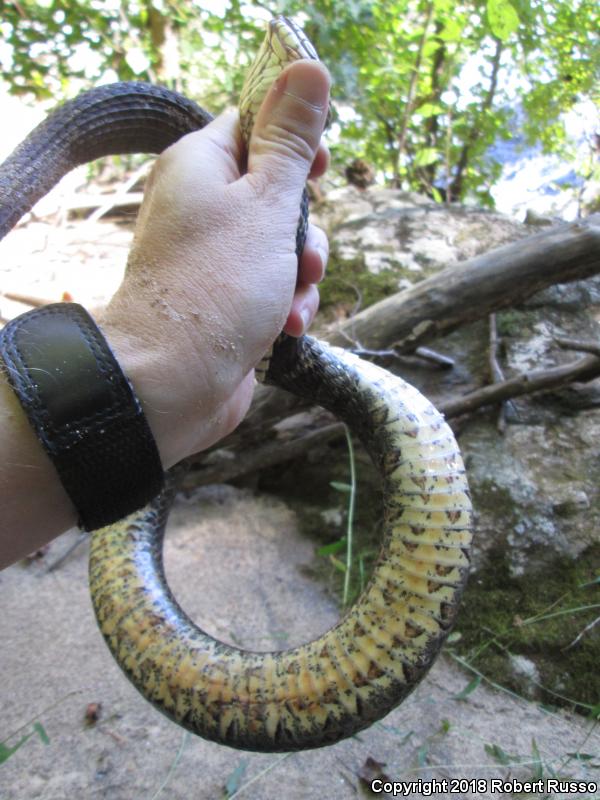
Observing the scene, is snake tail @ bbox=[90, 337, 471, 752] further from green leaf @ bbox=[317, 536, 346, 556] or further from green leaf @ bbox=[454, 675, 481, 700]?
green leaf @ bbox=[317, 536, 346, 556]

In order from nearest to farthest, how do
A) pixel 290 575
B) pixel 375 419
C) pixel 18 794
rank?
pixel 18 794 → pixel 375 419 → pixel 290 575

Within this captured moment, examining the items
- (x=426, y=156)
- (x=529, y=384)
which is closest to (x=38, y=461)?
(x=529, y=384)

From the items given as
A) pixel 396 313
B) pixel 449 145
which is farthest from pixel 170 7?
pixel 396 313

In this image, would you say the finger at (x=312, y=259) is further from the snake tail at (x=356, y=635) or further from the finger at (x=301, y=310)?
the snake tail at (x=356, y=635)

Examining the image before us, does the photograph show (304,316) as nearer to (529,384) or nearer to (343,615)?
(343,615)

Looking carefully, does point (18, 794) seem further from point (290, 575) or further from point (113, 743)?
point (290, 575)

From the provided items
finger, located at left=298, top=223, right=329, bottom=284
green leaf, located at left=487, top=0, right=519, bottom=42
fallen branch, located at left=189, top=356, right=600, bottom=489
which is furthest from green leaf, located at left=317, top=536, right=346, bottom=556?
green leaf, located at left=487, top=0, right=519, bottom=42

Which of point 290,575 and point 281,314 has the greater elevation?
point 281,314
